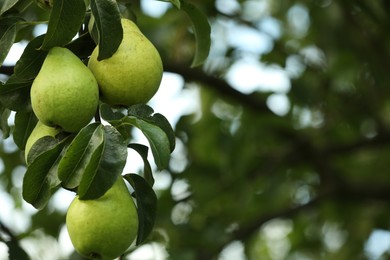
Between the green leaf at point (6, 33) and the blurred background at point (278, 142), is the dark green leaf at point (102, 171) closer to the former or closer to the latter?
the green leaf at point (6, 33)

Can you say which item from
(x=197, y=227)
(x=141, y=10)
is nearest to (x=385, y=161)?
(x=197, y=227)

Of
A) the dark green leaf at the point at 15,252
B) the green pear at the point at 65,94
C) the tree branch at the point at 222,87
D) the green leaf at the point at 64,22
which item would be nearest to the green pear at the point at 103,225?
the green pear at the point at 65,94

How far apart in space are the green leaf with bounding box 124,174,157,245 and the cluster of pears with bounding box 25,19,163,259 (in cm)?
7

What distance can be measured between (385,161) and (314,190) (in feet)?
1.05

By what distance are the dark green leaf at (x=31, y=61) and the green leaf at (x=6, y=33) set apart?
0.14 feet

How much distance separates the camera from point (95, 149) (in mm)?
1024

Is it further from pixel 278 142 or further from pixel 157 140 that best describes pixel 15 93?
pixel 278 142

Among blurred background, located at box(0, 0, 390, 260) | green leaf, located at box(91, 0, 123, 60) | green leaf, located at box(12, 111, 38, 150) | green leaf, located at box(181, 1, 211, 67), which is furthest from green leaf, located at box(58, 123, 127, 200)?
blurred background, located at box(0, 0, 390, 260)

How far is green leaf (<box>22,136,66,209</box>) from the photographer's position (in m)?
1.08

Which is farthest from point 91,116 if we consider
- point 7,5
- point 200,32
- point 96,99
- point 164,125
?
point 200,32

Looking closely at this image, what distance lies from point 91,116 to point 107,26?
121 mm

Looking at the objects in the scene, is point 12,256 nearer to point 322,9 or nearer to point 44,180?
point 44,180

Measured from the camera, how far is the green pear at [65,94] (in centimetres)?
104

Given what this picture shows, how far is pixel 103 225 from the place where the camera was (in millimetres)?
1033
